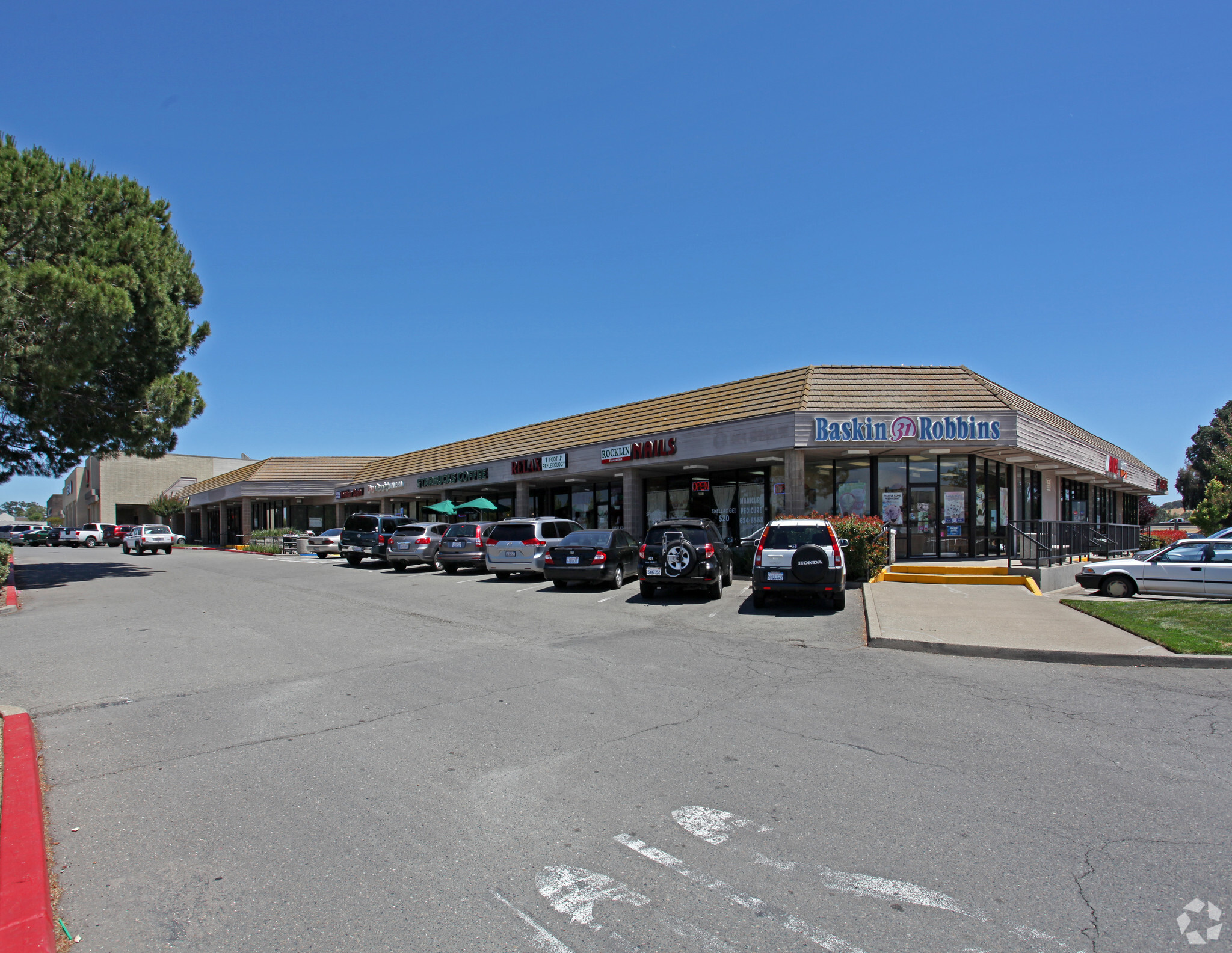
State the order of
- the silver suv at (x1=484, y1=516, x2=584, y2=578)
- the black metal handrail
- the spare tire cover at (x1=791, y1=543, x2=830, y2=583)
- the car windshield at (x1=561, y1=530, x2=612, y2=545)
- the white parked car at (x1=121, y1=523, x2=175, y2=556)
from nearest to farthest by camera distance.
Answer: the spare tire cover at (x1=791, y1=543, x2=830, y2=583), the car windshield at (x1=561, y1=530, x2=612, y2=545), the black metal handrail, the silver suv at (x1=484, y1=516, x2=584, y2=578), the white parked car at (x1=121, y1=523, x2=175, y2=556)

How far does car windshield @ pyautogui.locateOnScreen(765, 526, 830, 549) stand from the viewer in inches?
582

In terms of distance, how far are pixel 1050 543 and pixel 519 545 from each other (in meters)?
13.9

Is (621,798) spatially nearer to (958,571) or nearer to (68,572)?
(958,571)

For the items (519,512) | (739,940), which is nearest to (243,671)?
(739,940)

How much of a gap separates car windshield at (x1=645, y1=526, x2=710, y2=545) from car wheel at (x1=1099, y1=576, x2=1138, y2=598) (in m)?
9.02

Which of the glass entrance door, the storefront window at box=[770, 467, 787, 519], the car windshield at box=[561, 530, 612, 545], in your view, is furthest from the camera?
the glass entrance door

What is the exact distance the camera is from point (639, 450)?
2634 centimetres

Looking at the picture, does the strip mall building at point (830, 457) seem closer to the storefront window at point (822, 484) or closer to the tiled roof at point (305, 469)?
the storefront window at point (822, 484)

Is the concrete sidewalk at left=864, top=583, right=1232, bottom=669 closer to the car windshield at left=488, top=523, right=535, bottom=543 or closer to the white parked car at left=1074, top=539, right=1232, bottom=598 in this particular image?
the white parked car at left=1074, top=539, right=1232, bottom=598

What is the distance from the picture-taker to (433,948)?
3207 mm

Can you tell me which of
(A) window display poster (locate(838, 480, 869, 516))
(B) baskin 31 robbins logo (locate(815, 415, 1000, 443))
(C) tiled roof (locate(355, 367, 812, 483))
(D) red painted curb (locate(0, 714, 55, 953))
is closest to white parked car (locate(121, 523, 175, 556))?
(C) tiled roof (locate(355, 367, 812, 483))

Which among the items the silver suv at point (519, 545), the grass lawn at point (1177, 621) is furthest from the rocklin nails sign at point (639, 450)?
the grass lawn at point (1177, 621)

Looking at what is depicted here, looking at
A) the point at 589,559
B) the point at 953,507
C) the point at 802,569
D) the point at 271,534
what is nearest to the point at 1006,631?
the point at 802,569

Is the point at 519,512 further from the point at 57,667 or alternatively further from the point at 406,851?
the point at 406,851
